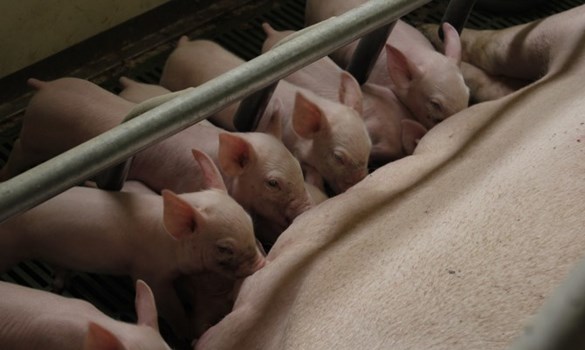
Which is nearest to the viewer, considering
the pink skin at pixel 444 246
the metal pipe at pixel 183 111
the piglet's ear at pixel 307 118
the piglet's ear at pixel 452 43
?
the metal pipe at pixel 183 111

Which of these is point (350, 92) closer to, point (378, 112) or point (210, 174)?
point (378, 112)

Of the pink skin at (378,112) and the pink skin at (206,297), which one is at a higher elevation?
the pink skin at (378,112)

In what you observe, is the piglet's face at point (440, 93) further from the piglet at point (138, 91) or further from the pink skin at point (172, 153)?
the piglet at point (138, 91)

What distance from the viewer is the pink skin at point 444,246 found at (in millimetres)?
1161

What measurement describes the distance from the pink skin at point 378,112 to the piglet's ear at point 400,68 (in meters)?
0.07

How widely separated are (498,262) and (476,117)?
0.80 meters

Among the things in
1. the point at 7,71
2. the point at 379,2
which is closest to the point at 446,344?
the point at 379,2

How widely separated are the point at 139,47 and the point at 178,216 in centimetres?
111

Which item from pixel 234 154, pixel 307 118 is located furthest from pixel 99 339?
pixel 307 118

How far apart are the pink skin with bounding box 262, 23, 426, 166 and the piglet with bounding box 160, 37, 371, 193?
0.10 metres

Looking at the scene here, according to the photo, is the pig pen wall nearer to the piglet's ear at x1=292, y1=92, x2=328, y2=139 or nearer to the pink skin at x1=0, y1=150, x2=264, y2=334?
the pink skin at x1=0, y1=150, x2=264, y2=334

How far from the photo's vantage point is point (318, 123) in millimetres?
2025

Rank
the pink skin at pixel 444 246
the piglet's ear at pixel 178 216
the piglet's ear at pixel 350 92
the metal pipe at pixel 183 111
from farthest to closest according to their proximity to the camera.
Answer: the piglet's ear at pixel 350 92, the piglet's ear at pixel 178 216, the pink skin at pixel 444 246, the metal pipe at pixel 183 111

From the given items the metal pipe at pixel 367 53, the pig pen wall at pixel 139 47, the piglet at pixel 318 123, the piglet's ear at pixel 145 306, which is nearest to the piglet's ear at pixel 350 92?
the piglet at pixel 318 123
